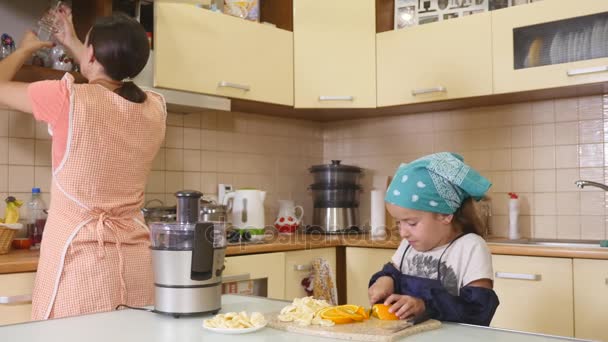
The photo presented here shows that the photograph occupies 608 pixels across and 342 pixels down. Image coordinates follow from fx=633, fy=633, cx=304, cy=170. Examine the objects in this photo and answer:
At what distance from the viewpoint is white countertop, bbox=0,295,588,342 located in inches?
38.7

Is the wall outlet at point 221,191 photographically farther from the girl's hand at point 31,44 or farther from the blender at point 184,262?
the blender at point 184,262

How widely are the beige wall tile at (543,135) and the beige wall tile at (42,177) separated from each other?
209 centimetres

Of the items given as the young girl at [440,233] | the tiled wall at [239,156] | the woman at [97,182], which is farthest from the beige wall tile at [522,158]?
the woman at [97,182]

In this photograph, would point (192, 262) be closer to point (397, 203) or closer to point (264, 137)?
point (397, 203)

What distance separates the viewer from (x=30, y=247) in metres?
2.28

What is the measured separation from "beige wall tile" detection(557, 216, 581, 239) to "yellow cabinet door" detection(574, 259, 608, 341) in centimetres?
56

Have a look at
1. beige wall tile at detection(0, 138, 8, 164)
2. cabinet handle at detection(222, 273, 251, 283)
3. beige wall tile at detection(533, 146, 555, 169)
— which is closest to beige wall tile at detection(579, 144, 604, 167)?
beige wall tile at detection(533, 146, 555, 169)

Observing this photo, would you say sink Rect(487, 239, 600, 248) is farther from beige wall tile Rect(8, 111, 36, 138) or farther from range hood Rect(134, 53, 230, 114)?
beige wall tile Rect(8, 111, 36, 138)

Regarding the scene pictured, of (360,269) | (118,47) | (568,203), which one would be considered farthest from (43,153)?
(568,203)

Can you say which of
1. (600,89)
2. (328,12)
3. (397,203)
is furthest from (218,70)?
(600,89)

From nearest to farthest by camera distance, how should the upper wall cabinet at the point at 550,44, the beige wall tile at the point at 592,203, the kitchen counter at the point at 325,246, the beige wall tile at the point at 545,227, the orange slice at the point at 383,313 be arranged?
the orange slice at the point at 383,313 → the kitchen counter at the point at 325,246 → the upper wall cabinet at the point at 550,44 → the beige wall tile at the point at 592,203 → the beige wall tile at the point at 545,227

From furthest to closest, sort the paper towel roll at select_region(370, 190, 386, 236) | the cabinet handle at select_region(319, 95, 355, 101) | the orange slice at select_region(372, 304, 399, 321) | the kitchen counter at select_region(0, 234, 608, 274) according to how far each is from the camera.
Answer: the paper towel roll at select_region(370, 190, 386, 236)
the cabinet handle at select_region(319, 95, 355, 101)
the kitchen counter at select_region(0, 234, 608, 274)
the orange slice at select_region(372, 304, 399, 321)

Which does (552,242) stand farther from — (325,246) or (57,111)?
(57,111)

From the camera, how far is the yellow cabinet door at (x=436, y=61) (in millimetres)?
2701
